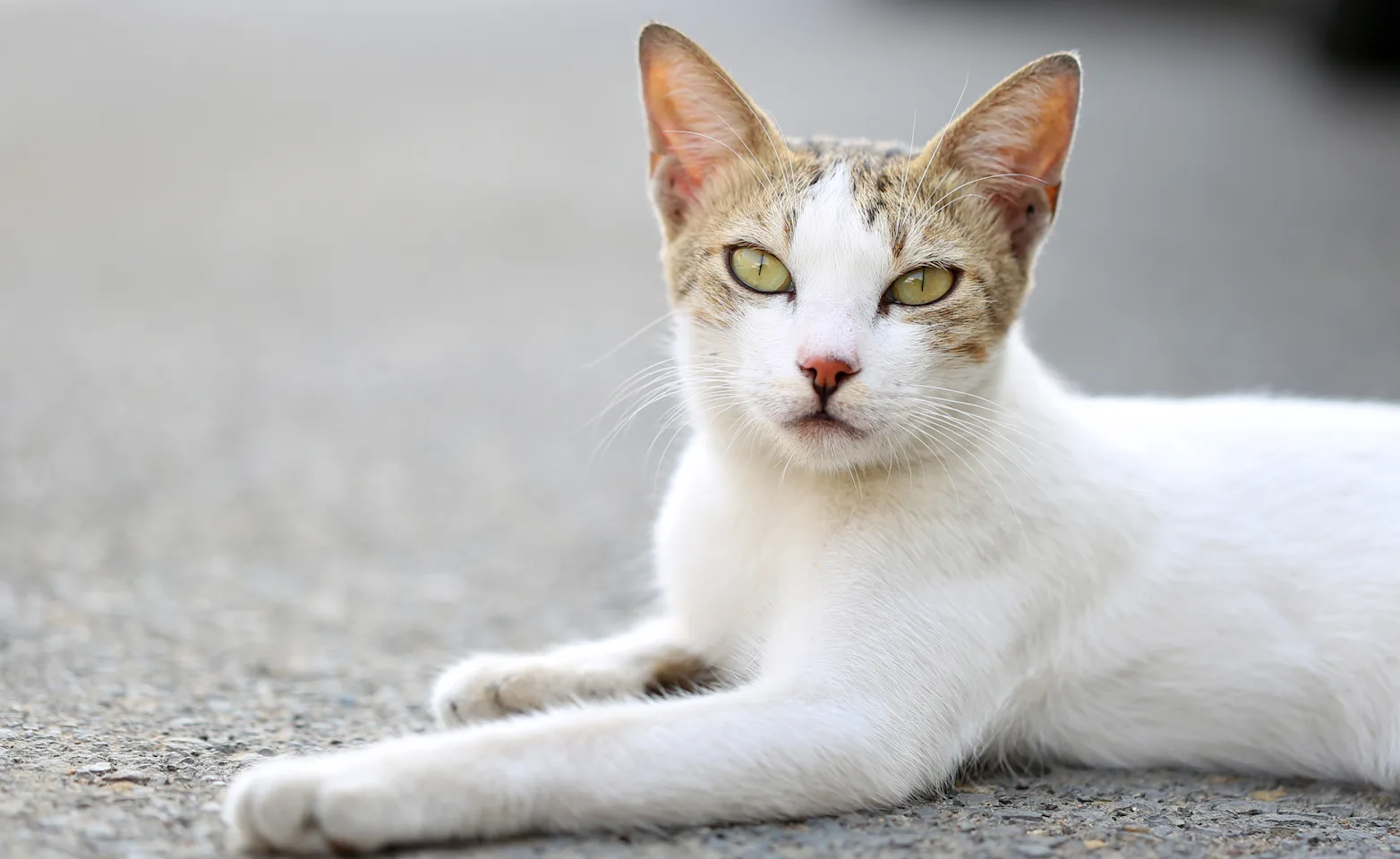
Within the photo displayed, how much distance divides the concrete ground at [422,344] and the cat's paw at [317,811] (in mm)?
154

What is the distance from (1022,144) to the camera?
2678 mm

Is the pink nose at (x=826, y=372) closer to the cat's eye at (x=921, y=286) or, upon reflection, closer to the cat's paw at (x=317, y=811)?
the cat's eye at (x=921, y=286)

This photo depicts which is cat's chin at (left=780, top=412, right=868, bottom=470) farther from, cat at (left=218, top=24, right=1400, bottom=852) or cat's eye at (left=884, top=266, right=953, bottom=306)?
cat's eye at (left=884, top=266, right=953, bottom=306)

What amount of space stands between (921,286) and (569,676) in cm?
117

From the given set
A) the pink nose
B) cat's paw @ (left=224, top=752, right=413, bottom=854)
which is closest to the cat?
the pink nose

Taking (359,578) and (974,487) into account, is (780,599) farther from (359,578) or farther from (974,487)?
(359,578)

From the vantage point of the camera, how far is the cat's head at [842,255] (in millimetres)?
2381

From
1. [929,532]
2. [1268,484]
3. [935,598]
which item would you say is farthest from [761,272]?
[1268,484]

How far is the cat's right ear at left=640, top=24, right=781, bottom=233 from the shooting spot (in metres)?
2.73

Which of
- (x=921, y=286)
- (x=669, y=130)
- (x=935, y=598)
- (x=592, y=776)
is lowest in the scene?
(x=592, y=776)

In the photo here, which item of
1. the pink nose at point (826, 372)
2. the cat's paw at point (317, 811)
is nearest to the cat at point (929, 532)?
the pink nose at point (826, 372)

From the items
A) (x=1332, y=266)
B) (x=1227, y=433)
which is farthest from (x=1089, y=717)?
(x=1332, y=266)

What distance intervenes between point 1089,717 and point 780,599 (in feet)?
2.46

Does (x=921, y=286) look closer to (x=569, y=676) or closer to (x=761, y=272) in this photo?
(x=761, y=272)
